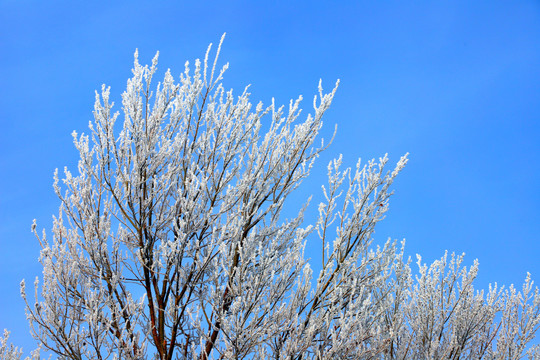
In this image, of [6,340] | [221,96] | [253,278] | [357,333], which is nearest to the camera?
[253,278]

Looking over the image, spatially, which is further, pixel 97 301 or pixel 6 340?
pixel 6 340

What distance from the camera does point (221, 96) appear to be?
20.7ft

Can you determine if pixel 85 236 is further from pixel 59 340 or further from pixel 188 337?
pixel 188 337

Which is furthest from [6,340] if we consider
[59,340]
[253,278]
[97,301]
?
[253,278]

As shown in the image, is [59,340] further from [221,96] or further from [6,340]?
[221,96]

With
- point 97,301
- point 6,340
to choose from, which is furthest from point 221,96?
point 6,340

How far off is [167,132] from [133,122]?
0.58 metres

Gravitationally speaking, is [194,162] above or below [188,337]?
above

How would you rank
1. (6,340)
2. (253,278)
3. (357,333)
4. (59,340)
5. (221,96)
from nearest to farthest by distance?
(253,278)
(357,333)
(59,340)
(221,96)
(6,340)

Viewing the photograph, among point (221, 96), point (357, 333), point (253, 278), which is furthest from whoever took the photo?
point (221, 96)

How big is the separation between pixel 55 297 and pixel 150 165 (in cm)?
211

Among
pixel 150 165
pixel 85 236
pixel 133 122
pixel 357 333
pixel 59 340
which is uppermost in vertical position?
pixel 133 122

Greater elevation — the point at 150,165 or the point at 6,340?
the point at 150,165

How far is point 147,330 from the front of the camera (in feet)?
19.6
